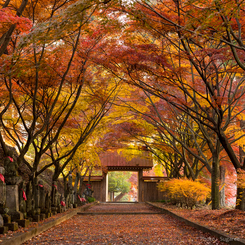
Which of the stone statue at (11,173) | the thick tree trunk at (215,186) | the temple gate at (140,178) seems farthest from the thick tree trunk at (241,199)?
the temple gate at (140,178)

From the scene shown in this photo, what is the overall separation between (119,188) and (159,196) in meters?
8.37

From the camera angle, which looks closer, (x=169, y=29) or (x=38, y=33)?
(x=38, y=33)


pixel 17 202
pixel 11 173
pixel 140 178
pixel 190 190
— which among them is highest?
pixel 11 173

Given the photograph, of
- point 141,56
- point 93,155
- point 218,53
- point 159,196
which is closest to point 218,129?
point 218,53

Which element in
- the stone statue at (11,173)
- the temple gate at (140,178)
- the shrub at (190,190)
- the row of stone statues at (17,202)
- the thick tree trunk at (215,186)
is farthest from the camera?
the temple gate at (140,178)

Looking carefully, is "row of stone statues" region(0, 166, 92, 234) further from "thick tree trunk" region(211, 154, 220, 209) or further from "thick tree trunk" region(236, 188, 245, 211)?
"thick tree trunk" region(236, 188, 245, 211)

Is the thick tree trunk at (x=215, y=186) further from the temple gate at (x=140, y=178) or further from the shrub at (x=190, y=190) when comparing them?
the temple gate at (x=140, y=178)

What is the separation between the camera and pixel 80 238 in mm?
6160

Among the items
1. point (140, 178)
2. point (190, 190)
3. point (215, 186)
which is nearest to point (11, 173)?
point (215, 186)

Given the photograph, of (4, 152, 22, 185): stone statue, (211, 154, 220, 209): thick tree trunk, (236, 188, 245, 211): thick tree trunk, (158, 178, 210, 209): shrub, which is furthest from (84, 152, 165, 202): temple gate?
(4, 152, 22, 185): stone statue

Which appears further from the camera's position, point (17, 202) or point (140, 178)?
point (140, 178)

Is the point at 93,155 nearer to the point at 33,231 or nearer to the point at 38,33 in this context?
the point at 33,231

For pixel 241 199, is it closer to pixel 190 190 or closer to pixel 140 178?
pixel 190 190

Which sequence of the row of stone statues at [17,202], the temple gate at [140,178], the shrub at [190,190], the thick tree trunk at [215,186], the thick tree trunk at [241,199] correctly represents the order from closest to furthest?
the row of stone statues at [17,202]
the thick tree trunk at [241,199]
the thick tree trunk at [215,186]
the shrub at [190,190]
the temple gate at [140,178]
